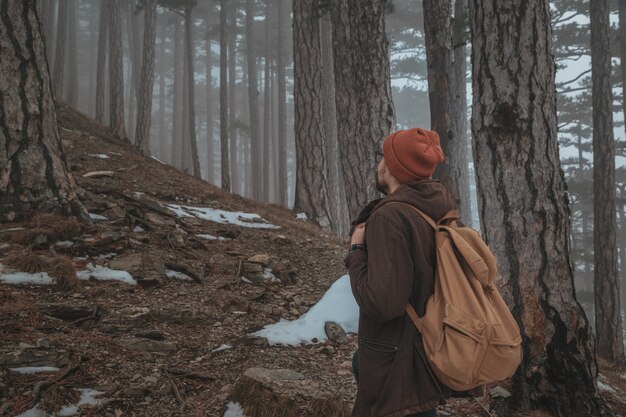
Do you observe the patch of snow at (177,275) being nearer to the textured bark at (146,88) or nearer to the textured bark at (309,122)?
the textured bark at (309,122)

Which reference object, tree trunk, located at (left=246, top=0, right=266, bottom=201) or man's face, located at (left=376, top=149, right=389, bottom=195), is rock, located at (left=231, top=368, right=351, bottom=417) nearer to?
man's face, located at (left=376, top=149, right=389, bottom=195)

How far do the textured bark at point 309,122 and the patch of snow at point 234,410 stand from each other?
7427 millimetres

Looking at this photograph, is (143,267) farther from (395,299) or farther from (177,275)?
(395,299)

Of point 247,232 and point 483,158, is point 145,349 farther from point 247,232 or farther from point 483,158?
point 247,232

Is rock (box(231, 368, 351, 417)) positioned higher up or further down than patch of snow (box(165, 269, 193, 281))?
further down

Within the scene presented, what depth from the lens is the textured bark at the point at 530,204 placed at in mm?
3398

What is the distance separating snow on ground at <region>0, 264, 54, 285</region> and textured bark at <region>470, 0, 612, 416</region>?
4.24 metres

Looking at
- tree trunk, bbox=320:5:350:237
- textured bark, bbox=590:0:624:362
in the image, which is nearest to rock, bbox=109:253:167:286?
textured bark, bbox=590:0:624:362

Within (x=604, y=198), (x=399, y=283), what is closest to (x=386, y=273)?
(x=399, y=283)

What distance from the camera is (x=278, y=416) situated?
2904mm

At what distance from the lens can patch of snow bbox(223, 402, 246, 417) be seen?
295 centimetres

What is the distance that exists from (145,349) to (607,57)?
→ 11.2m

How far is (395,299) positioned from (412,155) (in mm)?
696

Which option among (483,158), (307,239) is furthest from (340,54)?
Result: (483,158)
